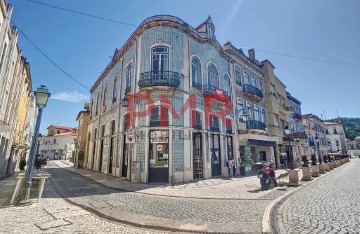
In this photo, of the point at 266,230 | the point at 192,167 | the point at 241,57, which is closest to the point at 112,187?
the point at 192,167

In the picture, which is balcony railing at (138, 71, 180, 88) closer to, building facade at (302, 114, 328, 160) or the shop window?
the shop window

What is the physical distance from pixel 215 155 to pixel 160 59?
834 cm

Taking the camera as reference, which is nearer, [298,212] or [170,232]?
[170,232]

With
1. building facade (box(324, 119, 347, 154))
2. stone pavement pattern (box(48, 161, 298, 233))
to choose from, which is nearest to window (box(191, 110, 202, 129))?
stone pavement pattern (box(48, 161, 298, 233))

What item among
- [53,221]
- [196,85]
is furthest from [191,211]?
[196,85]

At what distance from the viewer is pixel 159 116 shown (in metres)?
13.2

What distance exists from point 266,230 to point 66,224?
15.4 feet

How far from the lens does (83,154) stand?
2694 cm

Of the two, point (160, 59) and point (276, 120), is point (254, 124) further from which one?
point (160, 59)

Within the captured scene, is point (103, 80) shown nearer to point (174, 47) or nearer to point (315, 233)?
point (174, 47)

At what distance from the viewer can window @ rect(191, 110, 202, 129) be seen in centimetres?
1430

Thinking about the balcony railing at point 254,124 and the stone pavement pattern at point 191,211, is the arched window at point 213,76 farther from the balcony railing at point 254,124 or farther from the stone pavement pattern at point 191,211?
the stone pavement pattern at point 191,211

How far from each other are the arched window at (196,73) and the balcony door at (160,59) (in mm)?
2311

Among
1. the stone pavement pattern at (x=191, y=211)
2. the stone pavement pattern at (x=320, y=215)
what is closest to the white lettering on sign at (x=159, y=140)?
the stone pavement pattern at (x=191, y=211)
